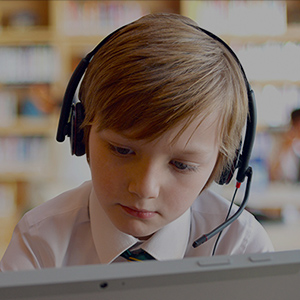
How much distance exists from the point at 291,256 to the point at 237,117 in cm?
33

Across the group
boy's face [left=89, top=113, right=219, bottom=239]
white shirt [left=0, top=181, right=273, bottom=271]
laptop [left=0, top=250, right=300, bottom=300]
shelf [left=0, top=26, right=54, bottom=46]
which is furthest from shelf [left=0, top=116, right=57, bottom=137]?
laptop [left=0, top=250, right=300, bottom=300]

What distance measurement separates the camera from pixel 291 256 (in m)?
0.41

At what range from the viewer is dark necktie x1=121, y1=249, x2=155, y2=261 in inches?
30.6

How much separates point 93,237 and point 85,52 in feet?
9.99

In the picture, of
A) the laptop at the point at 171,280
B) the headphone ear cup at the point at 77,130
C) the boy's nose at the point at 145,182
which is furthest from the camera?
the headphone ear cup at the point at 77,130

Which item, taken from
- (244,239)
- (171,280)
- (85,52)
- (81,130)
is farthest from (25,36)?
(171,280)

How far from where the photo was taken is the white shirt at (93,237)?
755 millimetres

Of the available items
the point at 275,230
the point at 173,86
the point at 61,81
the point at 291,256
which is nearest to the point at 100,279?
the point at 291,256

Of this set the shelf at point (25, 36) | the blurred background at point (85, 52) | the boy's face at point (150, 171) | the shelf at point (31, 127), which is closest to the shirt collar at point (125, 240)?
the boy's face at point (150, 171)

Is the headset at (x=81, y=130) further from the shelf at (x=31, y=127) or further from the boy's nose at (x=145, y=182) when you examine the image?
the shelf at (x=31, y=127)

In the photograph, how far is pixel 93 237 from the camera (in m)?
0.79

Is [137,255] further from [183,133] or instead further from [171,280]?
[171,280]

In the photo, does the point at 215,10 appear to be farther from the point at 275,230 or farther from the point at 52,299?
the point at 52,299

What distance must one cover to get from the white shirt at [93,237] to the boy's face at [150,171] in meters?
0.11
